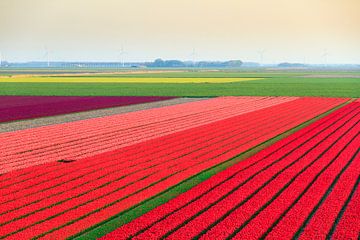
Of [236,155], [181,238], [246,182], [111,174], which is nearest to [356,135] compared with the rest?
[236,155]

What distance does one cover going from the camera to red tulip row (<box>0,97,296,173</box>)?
63.1 ft

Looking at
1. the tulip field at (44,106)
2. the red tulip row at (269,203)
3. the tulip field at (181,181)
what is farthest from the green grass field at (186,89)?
the red tulip row at (269,203)

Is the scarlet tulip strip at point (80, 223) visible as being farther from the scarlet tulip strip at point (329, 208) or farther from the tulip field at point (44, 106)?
the tulip field at point (44, 106)

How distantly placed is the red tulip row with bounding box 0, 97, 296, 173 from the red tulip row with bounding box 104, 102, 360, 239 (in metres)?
6.17

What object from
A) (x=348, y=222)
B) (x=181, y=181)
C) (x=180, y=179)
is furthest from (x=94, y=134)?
(x=348, y=222)

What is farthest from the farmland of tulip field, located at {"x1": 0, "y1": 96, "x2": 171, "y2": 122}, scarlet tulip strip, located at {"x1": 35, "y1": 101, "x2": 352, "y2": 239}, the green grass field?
the green grass field

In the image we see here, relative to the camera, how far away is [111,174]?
1599 centimetres

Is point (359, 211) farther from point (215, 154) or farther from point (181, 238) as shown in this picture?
point (215, 154)

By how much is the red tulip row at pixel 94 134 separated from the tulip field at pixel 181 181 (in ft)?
0.17

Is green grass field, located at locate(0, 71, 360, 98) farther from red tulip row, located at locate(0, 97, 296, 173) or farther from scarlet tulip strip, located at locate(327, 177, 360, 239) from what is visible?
scarlet tulip strip, located at locate(327, 177, 360, 239)

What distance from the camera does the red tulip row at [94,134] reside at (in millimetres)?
19219

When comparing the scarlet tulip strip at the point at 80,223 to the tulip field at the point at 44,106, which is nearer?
the scarlet tulip strip at the point at 80,223

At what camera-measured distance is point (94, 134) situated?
24766 mm

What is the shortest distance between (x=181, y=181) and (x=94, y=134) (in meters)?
10.4
